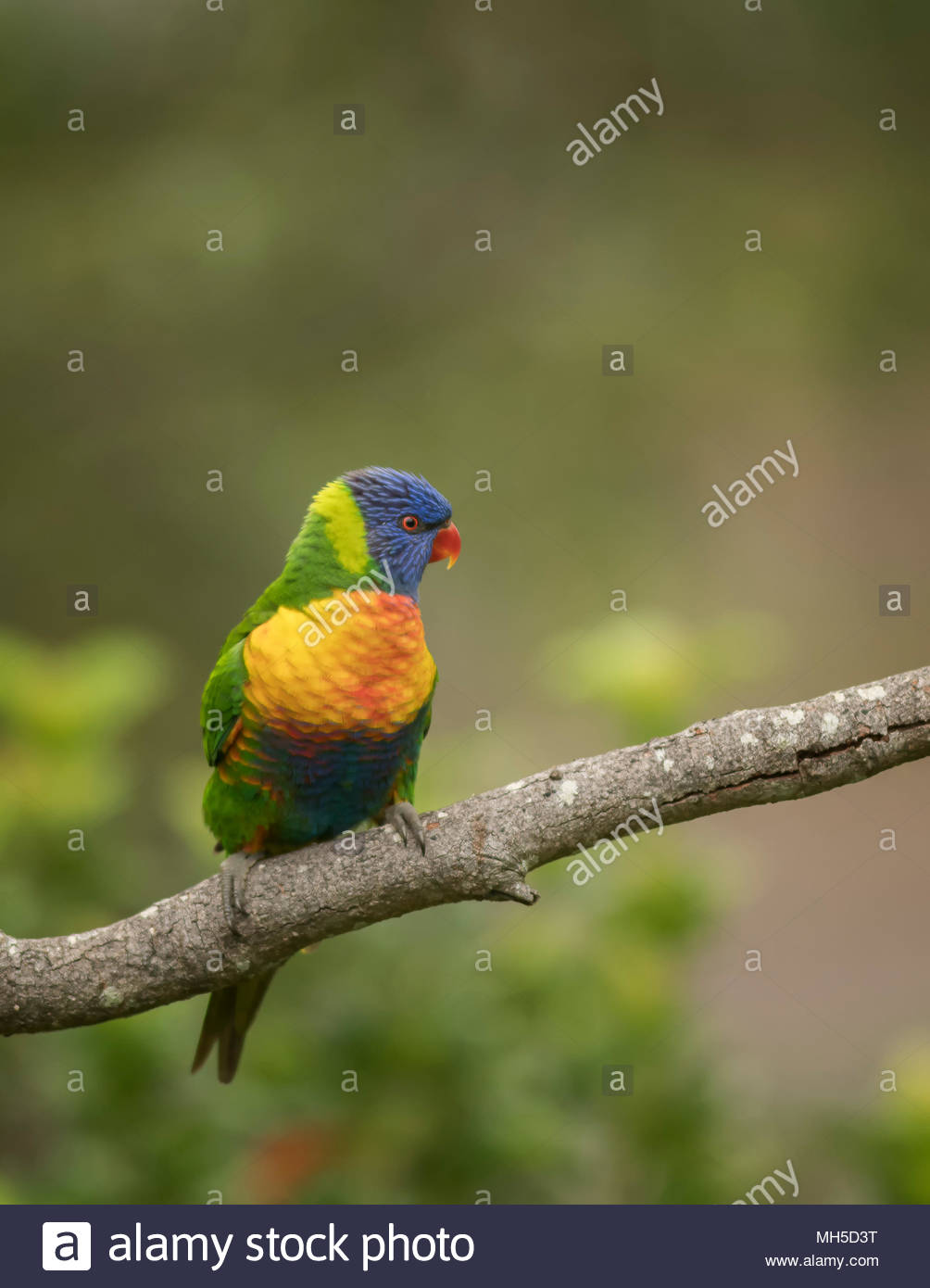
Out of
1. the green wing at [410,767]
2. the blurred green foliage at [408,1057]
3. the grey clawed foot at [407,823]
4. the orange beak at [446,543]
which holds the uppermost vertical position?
the orange beak at [446,543]

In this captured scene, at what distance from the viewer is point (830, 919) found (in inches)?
225

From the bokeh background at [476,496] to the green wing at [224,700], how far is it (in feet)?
2.47

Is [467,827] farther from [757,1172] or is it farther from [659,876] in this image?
[757,1172]

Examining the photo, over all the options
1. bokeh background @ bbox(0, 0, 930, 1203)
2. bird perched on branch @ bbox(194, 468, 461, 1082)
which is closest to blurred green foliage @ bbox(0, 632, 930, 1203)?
bokeh background @ bbox(0, 0, 930, 1203)

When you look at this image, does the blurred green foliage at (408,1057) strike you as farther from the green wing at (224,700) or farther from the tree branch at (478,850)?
the tree branch at (478,850)

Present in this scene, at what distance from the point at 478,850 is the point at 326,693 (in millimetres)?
489

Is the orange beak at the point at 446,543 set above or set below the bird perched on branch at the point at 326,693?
above

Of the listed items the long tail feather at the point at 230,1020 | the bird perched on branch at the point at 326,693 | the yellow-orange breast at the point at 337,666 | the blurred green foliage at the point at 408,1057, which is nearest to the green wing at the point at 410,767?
the bird perched on branch at the point at 326,693

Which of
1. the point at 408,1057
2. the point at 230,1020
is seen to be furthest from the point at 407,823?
the point at 408,1057

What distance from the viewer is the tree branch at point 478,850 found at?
199cm

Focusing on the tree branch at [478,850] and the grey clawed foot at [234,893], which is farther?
the grey clawed foot at [234,893]

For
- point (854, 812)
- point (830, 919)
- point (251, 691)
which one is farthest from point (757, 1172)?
point (854, 812)

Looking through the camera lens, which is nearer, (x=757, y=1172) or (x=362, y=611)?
(x=362, y=611)
